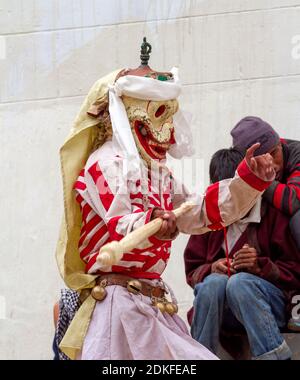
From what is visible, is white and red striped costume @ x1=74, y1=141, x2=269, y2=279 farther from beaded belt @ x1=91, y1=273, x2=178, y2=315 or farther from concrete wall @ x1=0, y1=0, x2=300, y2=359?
concrete wall @ x1=0, y1=0, x2=300, y2=359

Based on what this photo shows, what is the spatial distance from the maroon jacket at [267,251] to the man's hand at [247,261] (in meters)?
0.02

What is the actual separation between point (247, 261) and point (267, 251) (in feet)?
0.43

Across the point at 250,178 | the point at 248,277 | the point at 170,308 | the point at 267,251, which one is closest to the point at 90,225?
the point at 170,308

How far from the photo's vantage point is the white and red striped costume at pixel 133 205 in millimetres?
4859

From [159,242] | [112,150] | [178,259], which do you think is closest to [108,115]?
[112,150]

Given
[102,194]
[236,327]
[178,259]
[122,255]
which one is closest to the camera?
[122,255]

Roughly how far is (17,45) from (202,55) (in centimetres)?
93

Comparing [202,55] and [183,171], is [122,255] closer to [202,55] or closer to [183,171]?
[183,171]

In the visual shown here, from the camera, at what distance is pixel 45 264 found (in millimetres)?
6883

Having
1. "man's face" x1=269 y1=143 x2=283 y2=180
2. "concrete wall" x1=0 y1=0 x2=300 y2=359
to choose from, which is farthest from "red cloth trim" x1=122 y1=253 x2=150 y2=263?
"concrete wall" x1=0 y1=0 x2=300 y2=359

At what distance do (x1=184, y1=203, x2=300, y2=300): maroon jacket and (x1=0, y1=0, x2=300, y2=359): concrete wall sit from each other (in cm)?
101

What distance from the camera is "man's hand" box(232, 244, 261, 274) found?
541 cm

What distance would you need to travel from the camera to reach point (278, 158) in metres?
5.55

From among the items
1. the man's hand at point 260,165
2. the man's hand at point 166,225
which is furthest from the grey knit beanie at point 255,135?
the man's hand at point 166,225
